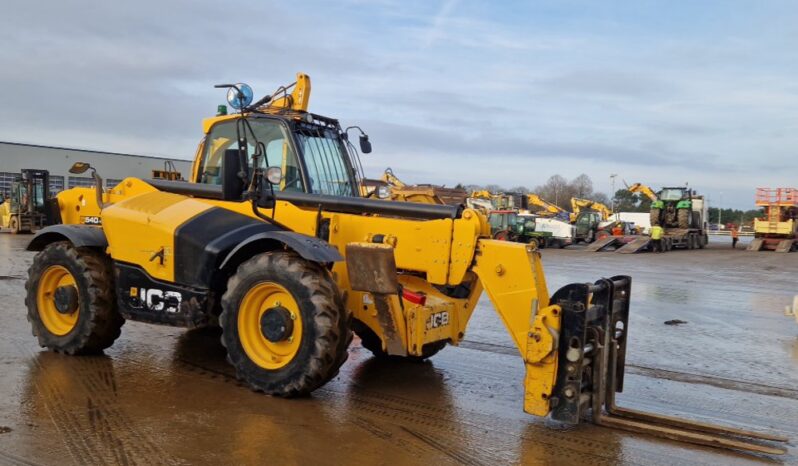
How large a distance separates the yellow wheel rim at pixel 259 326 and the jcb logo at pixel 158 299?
2.58 ft

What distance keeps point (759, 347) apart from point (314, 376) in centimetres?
620

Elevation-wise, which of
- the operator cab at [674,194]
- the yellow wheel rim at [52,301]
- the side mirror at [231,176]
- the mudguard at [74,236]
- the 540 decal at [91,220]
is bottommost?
the yellow wheel rim at [52,301]

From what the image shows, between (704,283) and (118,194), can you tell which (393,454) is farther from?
(704,283)

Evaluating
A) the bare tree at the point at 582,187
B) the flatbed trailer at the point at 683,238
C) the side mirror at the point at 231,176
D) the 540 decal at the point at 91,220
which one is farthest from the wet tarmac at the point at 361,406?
the bare tree at the point at 582,187

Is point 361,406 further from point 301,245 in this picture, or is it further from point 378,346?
point 378,346

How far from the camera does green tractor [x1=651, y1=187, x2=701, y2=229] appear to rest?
1369 inches

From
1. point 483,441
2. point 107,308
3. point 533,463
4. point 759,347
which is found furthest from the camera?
point 759,347

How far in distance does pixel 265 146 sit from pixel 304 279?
201 centimetres

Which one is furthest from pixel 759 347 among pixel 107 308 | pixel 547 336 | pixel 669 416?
pixel 107 308

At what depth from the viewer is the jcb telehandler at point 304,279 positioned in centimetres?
459

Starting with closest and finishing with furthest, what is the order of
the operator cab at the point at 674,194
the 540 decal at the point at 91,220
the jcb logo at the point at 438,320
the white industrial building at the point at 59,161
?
the jcb logo at the point at 438,320, the 540 decal at the point at 91,220, the operator cab at the point at 674,194, the white industrial building at the point at 59,161

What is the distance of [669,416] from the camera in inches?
193

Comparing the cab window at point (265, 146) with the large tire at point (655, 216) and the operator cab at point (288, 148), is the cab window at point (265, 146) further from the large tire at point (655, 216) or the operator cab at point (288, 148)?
the large tire at point (655, 216)

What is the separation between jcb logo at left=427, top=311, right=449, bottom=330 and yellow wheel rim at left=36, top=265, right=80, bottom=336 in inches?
141
